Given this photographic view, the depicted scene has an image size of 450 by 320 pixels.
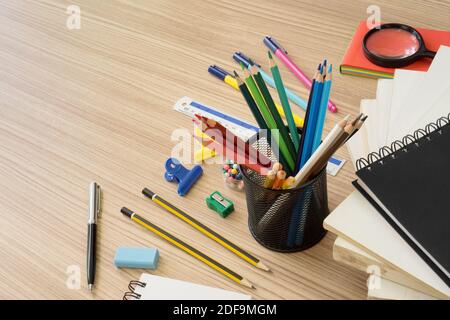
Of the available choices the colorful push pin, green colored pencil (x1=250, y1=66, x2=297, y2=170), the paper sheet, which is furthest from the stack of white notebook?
the colorful push pin

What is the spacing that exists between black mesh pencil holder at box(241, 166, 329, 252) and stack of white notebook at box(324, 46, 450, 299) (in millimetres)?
39

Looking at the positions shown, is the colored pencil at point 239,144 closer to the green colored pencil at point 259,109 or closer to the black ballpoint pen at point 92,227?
the green colored pencil at point 259,109

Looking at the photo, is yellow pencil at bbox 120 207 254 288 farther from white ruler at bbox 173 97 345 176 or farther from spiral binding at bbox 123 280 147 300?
white ruler at bbox 173 97 345 176

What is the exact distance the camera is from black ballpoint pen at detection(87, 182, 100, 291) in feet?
2.71

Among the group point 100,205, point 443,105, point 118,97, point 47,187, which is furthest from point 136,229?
point 443,105

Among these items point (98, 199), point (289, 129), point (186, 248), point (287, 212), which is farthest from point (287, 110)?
point (98, 199)

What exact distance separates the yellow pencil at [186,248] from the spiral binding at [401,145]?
24 centimetres

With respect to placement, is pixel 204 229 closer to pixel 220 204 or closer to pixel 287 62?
pixel 220 204

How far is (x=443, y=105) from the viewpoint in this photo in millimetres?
871

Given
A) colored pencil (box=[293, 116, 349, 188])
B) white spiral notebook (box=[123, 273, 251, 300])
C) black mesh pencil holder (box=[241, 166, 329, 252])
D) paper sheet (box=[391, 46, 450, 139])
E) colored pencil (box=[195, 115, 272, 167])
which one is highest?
paper sheet (box=[391, 46, 450, 139])

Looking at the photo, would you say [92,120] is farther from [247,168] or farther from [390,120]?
[390,120]

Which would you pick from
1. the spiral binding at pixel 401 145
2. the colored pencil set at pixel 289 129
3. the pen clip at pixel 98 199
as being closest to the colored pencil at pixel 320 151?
the colored pencil set at pixel 289 129

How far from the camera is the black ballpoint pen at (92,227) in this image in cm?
83
